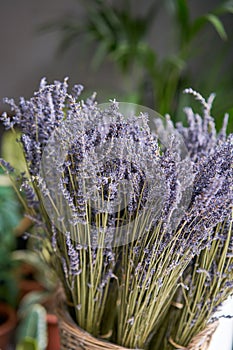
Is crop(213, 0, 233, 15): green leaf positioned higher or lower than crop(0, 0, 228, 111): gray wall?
lower

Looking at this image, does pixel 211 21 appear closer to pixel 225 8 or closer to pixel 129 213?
pixel 225 8

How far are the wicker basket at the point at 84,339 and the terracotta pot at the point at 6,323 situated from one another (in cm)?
46

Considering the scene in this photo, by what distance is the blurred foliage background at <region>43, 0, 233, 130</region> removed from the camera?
1.33m

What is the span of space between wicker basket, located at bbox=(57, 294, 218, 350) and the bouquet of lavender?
0.01 meters

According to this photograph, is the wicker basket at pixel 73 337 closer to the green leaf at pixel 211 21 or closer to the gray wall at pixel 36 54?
the green leaf at pixel 211 21

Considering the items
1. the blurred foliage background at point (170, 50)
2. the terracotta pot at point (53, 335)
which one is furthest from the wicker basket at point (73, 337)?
the blurred foliage background at point (170, 50)

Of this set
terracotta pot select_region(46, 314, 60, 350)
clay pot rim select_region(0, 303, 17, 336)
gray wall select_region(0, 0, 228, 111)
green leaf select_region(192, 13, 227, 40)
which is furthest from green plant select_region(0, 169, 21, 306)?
gray wall select_region(0, 0, 228, 111)

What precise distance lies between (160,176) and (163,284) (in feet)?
0.40

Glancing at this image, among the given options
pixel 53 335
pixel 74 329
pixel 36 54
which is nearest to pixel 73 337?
pixel 74 329

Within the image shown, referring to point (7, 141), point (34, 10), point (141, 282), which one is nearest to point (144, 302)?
point (141, 282)

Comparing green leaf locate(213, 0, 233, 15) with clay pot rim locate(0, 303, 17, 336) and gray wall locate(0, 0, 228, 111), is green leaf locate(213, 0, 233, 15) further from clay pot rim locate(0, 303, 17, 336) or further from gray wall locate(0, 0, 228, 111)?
gray wall locate(0, 0, 228, 111)

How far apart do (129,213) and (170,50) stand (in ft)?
6.28

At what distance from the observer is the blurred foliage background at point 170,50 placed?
133 cm

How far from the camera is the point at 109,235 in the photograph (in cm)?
47
